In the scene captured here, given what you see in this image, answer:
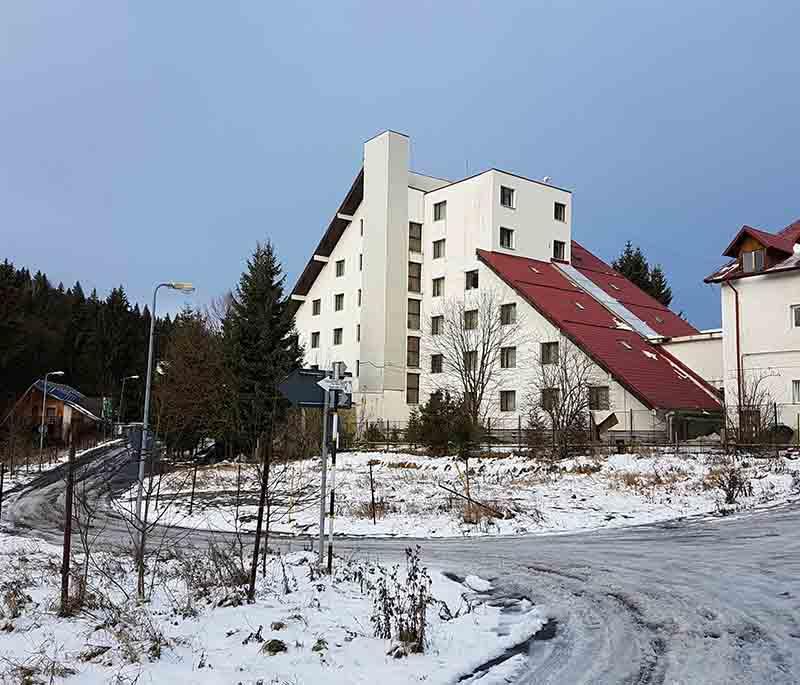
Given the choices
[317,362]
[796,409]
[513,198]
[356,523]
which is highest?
[513,198]

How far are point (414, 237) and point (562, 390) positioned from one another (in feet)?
65.6

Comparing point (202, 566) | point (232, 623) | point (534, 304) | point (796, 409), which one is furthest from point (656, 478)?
point (534, 304)

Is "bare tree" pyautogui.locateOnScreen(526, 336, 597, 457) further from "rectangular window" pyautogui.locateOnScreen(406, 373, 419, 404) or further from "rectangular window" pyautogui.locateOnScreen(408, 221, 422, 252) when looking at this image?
"rectangular window" pyautogui.locateOnScreen(408, 221, 422, 252)

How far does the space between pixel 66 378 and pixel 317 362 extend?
41.1 m

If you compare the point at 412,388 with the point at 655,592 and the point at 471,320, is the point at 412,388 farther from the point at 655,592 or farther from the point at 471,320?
the point at 655,592

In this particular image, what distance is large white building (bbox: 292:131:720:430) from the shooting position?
159ft

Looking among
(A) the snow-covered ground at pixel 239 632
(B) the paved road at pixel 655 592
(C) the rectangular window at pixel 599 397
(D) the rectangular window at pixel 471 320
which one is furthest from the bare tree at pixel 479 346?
(A) the snow-covered ground at pixel 239 632

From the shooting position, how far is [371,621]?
817cm

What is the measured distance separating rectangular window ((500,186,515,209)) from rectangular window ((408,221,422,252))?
6.36 m

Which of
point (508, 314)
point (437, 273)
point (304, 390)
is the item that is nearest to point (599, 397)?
point (508, 314)

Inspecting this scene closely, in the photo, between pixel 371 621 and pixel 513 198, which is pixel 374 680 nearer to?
pixel 371 621

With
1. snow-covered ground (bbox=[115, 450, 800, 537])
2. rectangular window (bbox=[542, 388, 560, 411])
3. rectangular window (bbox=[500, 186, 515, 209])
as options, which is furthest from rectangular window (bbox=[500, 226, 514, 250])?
snow-covered ground (bbox=[115, 450, 800, 537])

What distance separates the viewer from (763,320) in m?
36.1

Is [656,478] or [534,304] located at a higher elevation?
[534,304]
